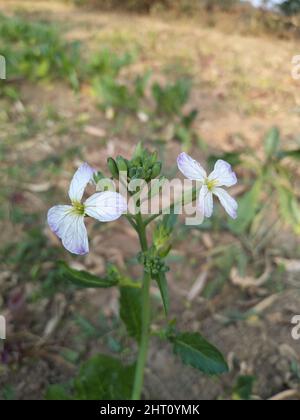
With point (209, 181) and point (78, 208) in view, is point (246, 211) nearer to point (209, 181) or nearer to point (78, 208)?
point (209, 181)

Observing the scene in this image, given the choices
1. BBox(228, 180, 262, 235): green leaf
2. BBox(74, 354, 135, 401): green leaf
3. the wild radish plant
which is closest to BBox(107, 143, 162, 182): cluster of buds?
the wild radish plant

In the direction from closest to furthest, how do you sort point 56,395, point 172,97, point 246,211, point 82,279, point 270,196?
1. point 82,279
2. point 56,395
3. point 246,211
4. point 270,196
5. point 172,97

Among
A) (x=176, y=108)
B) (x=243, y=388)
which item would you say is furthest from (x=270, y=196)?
(x=243, y=388)

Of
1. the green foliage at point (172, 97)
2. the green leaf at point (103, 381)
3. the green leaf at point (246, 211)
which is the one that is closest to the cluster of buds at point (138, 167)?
the green leaf at point (103, 381)

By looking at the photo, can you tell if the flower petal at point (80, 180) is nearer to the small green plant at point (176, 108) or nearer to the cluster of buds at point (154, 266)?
the cluster of buds at point (154, 266)
